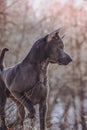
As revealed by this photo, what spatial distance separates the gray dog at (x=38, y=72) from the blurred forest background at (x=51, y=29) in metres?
12.8

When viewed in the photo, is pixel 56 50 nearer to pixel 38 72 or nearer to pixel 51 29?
pixel 38 72

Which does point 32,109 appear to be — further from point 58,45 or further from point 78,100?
point 78,100

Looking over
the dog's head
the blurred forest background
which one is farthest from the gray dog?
the blurred forest background

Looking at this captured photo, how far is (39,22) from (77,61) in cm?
249

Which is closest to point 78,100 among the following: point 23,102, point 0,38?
point 0,38

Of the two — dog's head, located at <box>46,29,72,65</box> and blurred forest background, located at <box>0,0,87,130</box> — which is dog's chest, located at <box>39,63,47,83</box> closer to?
dog's head, located at <box>46,29,72,65</box>

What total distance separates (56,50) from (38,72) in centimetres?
36

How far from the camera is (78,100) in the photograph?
19.9 metres

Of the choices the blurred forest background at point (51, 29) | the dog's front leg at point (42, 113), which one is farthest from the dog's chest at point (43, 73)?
the blurred forest background at point (51, 29)

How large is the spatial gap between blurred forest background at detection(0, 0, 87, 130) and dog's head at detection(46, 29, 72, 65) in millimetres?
13033

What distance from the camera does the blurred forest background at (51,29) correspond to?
18.6 meters

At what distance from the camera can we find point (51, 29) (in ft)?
59.8

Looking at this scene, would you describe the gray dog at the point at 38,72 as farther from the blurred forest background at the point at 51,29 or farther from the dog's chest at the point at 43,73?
the blurred forest background at the point at 51,29

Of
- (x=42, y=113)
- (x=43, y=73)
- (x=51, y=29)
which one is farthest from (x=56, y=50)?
(x=51, y=29)
